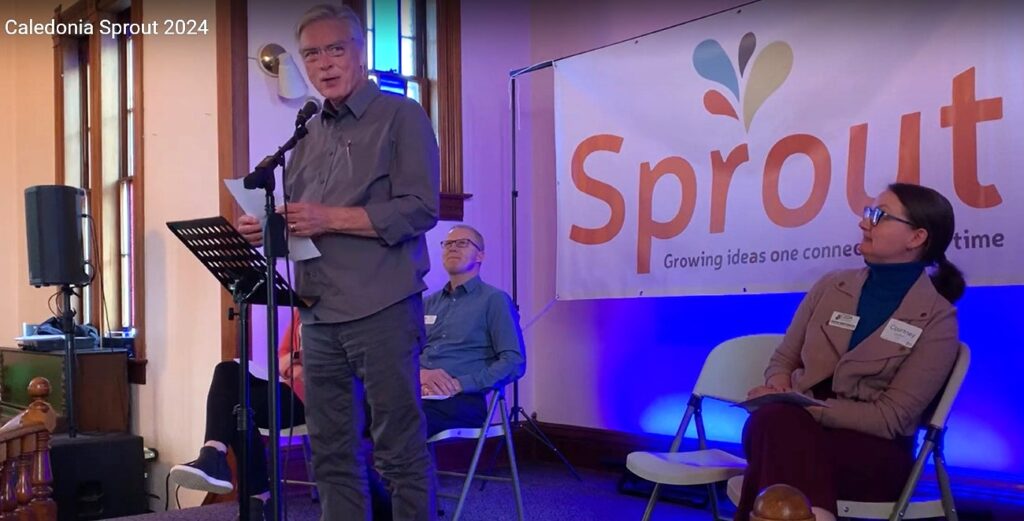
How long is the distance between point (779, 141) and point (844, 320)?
1.10 meters

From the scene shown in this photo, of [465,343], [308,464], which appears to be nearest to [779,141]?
[465,343]

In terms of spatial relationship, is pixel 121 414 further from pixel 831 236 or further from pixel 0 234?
pixel 831 236

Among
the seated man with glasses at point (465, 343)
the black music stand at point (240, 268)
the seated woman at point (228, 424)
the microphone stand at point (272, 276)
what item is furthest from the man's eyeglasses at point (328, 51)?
the seated man with glasses at point (465, 343)

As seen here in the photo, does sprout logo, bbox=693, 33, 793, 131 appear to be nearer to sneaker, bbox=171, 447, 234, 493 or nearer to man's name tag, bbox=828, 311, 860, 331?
man's name tag, bbox=828, 311, 860, 331

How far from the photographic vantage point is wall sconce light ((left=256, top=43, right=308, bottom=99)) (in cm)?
402

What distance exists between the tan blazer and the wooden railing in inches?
82.8

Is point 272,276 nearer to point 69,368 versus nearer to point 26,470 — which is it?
point 26,470

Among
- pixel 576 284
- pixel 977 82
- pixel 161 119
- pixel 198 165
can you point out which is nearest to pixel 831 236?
pixel 977 82

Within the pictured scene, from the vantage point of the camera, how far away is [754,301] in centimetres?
386

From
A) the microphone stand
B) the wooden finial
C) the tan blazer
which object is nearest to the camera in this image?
the wooden finial

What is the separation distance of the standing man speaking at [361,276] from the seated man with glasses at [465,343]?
103 centimetres

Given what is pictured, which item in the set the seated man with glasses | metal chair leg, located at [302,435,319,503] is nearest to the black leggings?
metal chair leg, located at [302,435,319,503]

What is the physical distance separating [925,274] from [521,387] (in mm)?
2648

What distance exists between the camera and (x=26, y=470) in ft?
8.06
